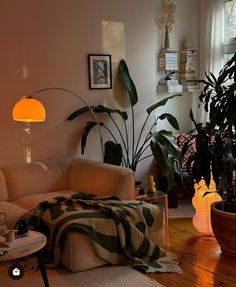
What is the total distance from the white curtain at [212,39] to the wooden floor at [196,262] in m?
1.91

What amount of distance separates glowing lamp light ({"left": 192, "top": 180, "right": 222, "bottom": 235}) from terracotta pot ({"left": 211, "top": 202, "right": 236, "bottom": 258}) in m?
0.35

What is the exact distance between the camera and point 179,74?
5.19 metres

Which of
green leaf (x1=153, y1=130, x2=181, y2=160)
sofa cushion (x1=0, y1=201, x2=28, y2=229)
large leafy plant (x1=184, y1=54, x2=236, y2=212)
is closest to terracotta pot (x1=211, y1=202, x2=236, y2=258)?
large leafy plant (x1=184, y1=54, x2=236, y2=212)

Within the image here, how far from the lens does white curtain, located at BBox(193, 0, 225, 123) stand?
498 cm

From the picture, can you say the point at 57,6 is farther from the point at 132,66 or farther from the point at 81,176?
the point at 81,176

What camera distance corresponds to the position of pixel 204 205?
3.56 m

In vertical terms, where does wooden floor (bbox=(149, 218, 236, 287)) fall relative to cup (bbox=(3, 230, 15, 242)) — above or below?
below

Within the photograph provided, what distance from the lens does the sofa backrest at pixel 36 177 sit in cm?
377

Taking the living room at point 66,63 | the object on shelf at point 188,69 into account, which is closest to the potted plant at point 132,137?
the living room at point 66,63

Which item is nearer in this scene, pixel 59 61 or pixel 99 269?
pixel 99 269

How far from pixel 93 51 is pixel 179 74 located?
1436 mm

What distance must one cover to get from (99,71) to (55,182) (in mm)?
1404

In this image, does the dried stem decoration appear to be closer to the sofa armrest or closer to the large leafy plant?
the large leafy plant

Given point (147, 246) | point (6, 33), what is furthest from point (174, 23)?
point (147, 246)
